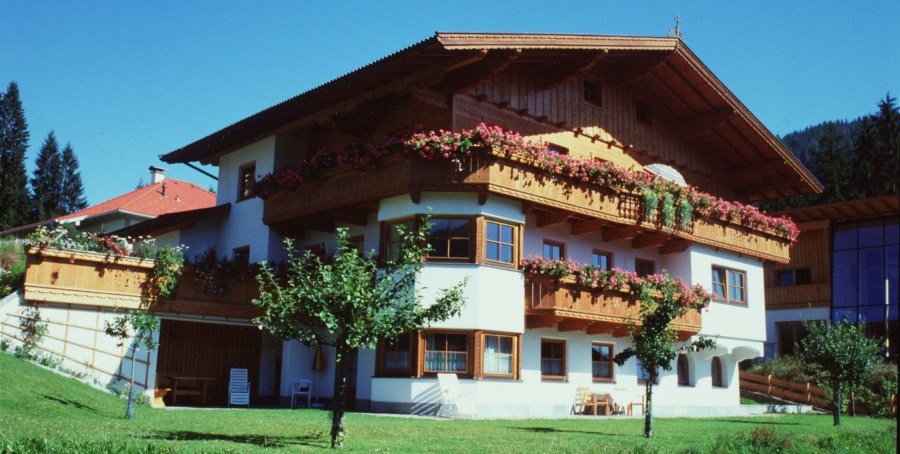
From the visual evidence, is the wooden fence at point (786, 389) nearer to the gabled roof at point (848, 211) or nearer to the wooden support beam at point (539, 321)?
the gabled roof at point (848, 211)

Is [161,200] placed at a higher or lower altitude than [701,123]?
lower

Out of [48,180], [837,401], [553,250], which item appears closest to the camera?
[837,401]

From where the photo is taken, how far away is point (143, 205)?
1563 inches

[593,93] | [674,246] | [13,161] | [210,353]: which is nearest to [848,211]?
[674,246]

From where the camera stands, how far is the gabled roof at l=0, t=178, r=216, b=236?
128ft

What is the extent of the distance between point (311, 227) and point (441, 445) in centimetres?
1312

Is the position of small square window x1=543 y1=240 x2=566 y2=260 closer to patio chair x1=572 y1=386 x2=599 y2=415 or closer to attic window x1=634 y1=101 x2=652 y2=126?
patio chair x1=572 y1=386 x2=599 y2=415

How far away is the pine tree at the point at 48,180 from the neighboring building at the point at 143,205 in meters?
31.1

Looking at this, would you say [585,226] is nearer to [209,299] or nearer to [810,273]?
[209,299]

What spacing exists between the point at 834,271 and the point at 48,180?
203 feet

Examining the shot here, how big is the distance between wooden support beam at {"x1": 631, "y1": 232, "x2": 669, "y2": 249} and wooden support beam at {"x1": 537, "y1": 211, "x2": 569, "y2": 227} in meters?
3.40

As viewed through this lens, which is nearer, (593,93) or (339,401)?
(339,401)

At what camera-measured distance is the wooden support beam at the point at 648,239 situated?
25175 mm

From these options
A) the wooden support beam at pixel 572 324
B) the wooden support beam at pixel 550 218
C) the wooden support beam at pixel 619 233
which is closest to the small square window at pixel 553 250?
the wooden support beam at pixel 550 218
